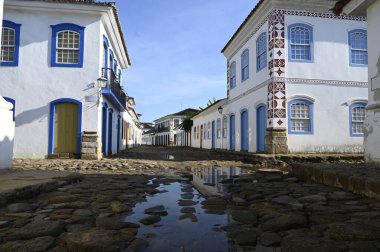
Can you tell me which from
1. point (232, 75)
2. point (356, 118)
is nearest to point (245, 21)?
point (232, 75)

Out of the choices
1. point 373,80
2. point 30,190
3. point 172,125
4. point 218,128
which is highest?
point 172,125

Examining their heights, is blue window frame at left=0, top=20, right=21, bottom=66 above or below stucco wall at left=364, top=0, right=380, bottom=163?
above

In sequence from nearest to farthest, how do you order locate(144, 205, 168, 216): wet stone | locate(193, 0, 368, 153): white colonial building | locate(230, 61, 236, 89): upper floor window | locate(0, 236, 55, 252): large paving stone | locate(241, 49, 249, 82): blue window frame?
locate(0, 236, 55, 252): large paving stone, locate(144, 205, 168, 216): wet stone, locate(193, 0, 368, 153): white colonial building, locate(241, 49, 249, 82): blue window frame, locate(230, 61, 236, 89): upper floor window

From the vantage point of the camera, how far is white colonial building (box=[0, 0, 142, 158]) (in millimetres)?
10969

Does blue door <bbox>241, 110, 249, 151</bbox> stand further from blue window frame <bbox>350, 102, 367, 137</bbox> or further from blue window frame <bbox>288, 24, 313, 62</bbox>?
blue window frame <bbox>350, 102, 367, 137</bbox>

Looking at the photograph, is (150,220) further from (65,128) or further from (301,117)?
(301,117)

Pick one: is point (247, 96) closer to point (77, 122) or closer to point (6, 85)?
point (77, 122)

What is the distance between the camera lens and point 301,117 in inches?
473

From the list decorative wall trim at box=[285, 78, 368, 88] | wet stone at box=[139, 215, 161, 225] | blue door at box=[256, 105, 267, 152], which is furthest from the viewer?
blue door at box=[256, 105, 267, 152]

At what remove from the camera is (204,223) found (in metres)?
2.78

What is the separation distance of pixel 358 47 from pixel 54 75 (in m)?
12.4

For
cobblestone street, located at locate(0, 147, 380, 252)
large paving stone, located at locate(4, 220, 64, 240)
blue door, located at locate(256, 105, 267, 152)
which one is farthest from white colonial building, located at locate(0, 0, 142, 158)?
large paving stone, located at locate(4, 220, 64, 240)

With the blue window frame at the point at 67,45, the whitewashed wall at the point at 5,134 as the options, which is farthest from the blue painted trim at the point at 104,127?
the whitewashed wall at the point at 5,134

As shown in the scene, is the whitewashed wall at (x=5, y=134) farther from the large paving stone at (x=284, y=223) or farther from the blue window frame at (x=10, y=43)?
the blue window frame at (x=10, y=43)
